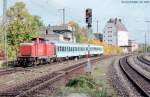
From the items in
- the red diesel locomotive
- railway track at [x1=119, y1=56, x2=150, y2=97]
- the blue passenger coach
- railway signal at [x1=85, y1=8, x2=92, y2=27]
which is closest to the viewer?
railway track at [x1=119, y1=56, x2=150, y2=97]

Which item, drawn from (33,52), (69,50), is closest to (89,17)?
(33,52)

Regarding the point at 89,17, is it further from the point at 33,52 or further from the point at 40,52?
the point at 40,52

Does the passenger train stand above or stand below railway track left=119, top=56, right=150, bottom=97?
above

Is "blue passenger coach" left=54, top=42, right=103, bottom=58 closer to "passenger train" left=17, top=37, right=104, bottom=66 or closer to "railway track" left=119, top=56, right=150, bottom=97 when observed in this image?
"passenger train" left=17, top=37, right=104, bottom=66

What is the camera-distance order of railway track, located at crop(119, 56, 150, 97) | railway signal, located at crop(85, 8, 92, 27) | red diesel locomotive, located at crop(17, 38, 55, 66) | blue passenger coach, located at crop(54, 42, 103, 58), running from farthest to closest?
blue passenger coach, located at crop(54, 42, 103, 58) → red diesel locomotive, located at crop(17, 38, 55, 66) → railway signal, located at crop(85, 8, 92, 27) → railway track, located at crop(119, 56, 150, 97)

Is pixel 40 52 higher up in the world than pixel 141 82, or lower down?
higher up

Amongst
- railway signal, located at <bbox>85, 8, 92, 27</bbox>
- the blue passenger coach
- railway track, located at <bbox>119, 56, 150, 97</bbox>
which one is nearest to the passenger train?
the blue passenger coach

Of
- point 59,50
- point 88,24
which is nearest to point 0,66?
point 59,50

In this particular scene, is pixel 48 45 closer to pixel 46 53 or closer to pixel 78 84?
pixel 46 53

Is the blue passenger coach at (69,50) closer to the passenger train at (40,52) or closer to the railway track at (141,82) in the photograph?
the passenger train at (40,52)

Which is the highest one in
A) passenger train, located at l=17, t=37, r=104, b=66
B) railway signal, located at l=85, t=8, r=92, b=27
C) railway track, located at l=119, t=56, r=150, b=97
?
railway signal, located at l=85, t=8, r=92, b=27

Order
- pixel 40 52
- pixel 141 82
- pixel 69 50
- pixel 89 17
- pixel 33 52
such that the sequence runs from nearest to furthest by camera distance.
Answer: pixel 89 17, pixel 141 82, pixel 33 52, pixel 40 52, pixel 69 50

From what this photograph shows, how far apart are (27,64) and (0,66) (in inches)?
112

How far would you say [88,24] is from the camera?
25953 millimetres
